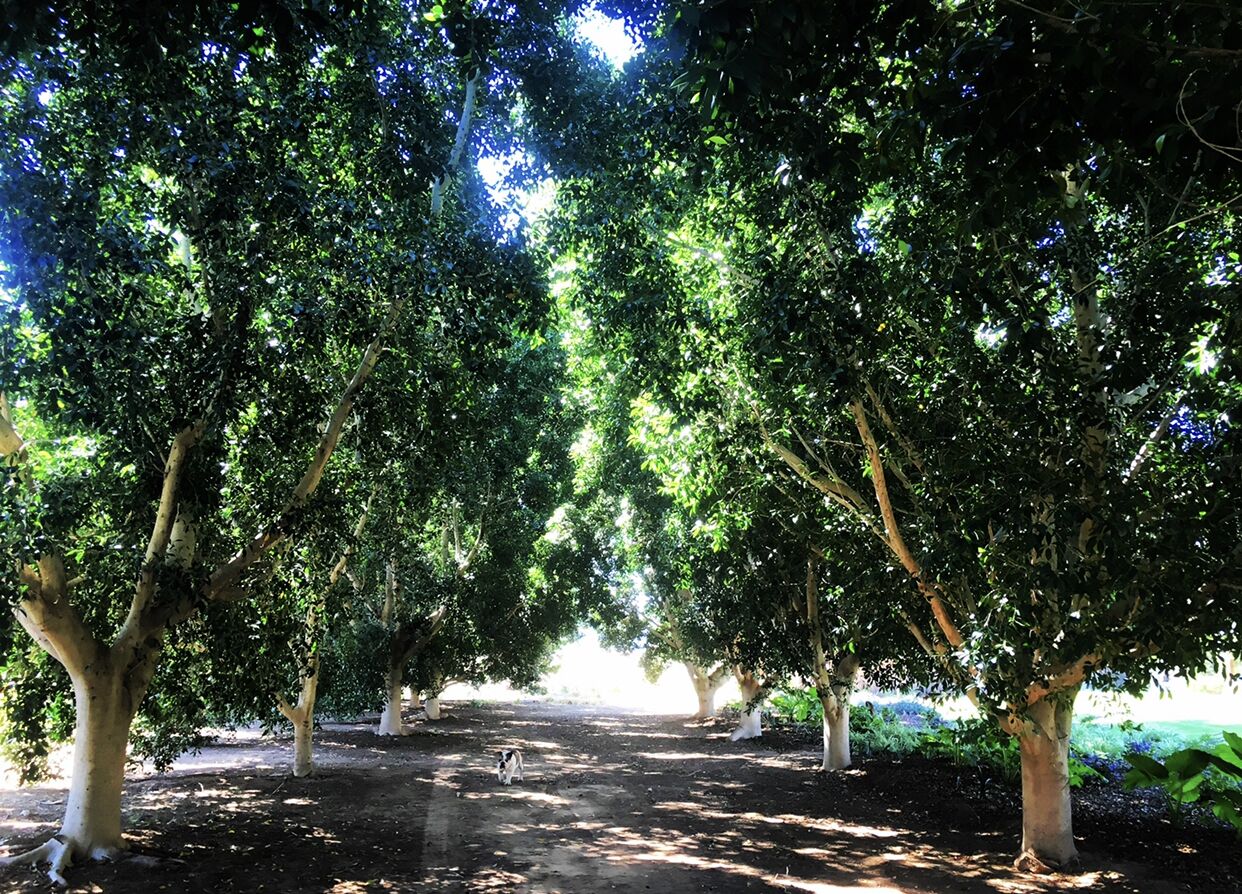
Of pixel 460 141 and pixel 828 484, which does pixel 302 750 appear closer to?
pixel 828 484

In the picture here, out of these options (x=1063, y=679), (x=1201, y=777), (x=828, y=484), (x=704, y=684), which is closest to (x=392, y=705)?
(x=704, y=684)

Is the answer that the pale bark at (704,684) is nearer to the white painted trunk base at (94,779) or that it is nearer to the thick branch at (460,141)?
the white painted trunk base at (94,779)

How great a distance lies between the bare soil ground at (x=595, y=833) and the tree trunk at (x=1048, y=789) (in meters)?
0.30

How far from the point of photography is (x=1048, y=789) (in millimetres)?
8531

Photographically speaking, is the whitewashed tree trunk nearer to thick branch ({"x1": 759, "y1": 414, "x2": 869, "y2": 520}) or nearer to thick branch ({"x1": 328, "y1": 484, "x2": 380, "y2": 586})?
thick branch ({"x1": 328, "y1": 484, "x2": 380, "y2": 586})

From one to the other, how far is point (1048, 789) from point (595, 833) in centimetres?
589

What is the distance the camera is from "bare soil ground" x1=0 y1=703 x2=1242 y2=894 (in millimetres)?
8070

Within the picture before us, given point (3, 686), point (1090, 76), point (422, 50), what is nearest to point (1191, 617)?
point (1090, 76)

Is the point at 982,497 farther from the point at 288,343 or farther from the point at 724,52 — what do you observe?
the point at 288,343

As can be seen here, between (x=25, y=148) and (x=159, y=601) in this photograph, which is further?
(x=159, y=601)

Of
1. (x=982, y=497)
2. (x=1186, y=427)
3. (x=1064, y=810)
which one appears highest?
(x=1186, y=427)

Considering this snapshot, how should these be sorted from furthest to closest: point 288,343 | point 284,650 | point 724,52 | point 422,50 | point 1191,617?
point 284,650 < point 422,50 < point 288,343 < point 1191,617 < point 724,52

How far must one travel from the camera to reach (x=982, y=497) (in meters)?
7.09

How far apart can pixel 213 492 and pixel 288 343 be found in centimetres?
221
